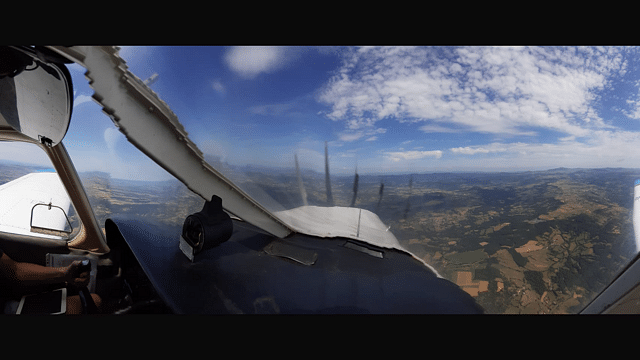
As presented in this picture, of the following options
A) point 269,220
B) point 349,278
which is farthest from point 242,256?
point 349,278

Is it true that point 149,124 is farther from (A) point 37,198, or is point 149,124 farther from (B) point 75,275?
(A) point 37,198

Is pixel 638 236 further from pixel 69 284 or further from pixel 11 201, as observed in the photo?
pixel 11 201

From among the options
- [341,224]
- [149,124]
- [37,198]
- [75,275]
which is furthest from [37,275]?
[341,224]

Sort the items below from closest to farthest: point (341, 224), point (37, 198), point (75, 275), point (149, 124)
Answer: point (149, 124) → point (75, 275) → point (37, 198) → point (341, 224)

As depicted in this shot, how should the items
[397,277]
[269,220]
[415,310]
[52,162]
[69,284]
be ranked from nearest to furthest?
[69,284] → [415,310] → [52,162] → [397,277] → [269,220]

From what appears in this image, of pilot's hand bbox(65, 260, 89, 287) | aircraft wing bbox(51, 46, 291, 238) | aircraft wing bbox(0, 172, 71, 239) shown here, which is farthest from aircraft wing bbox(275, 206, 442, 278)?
aircraft wing bbox(0, 172, 71, 239)

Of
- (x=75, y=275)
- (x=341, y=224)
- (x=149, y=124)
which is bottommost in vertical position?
(x=75, y=275)

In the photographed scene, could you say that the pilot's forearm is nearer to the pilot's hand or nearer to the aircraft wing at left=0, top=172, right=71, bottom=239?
the pilot's hand
